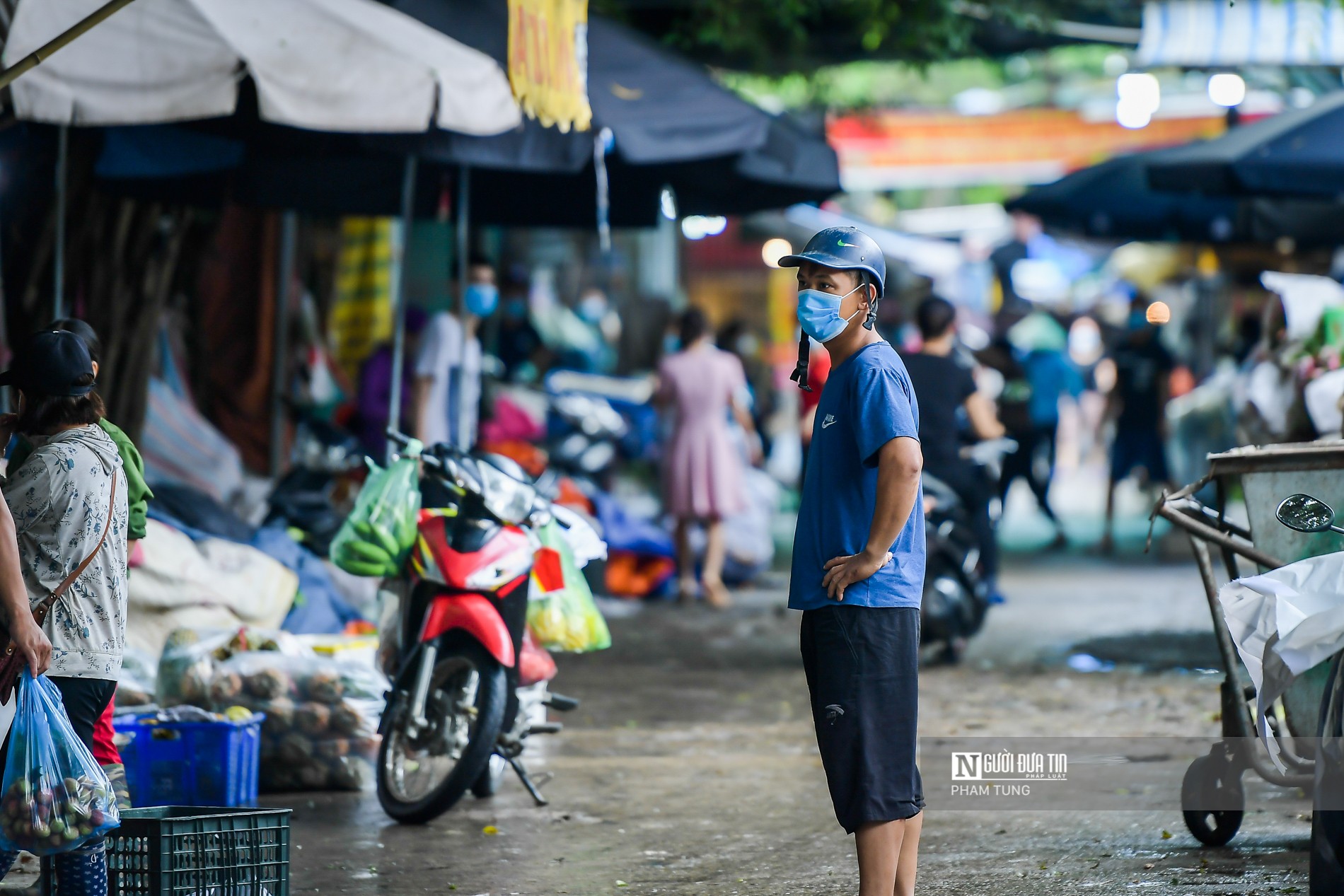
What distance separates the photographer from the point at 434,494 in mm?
6121

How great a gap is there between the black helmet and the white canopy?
275 centimetres

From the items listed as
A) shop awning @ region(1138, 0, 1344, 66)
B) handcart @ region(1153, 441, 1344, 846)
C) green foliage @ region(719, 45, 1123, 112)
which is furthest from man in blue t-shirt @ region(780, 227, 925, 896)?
shop awning @ region(1138, 0, 1344, 66)

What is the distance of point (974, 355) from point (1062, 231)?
60.4 inches

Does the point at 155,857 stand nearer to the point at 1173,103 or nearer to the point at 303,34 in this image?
the point at 303,34

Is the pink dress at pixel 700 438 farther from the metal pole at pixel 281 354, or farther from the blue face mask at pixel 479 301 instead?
the metal pole at pixel 281 354

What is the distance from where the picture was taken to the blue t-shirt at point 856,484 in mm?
4121

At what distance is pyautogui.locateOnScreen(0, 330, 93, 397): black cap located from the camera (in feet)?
14.1

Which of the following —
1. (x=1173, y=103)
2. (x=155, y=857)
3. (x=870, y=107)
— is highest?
(x=1173, y=103)

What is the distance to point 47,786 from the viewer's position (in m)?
3.93

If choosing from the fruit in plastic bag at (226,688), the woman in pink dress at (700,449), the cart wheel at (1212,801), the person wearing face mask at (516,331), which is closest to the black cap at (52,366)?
the fruit in plastic bag at (226,688)

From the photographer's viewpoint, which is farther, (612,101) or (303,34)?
(612,101)

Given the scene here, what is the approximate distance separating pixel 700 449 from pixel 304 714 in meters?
6.06

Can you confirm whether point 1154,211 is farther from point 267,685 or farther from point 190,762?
point 190,762

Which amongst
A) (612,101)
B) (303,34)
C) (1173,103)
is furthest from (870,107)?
(1173,103)
